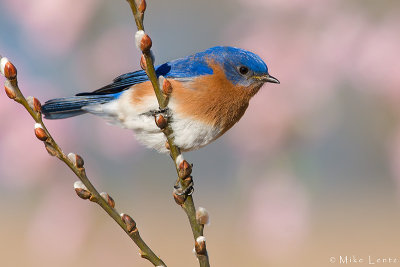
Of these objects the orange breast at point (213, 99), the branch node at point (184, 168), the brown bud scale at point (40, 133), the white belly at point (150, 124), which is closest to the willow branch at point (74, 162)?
the brown bud scale at point (40, 133)

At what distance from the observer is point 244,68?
3686 millimetres

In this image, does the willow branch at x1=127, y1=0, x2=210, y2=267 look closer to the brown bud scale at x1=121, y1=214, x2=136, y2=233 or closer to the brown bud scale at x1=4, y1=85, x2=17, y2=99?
the brown bud scale at x1=121, y1=214, x2=136, y2=233

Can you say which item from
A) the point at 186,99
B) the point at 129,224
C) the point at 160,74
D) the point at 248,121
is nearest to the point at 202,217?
the point at 129,224

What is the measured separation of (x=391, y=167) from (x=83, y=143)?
210 centimetres

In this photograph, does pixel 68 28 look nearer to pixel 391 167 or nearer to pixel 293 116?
pixel 293 116

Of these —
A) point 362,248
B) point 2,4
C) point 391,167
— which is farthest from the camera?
point 362,248

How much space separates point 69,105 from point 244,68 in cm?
104

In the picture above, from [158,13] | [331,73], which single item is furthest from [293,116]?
[158,13]

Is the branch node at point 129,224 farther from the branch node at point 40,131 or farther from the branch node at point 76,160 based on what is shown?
the branch node at point 40,131

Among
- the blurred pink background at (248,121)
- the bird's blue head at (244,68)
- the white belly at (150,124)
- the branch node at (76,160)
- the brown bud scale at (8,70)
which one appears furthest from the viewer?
the blurred pink background at (248,121)

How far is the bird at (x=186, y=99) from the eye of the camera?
325cm

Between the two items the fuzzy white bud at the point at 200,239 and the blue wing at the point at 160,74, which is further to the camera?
the blue wing at the point at 160,74

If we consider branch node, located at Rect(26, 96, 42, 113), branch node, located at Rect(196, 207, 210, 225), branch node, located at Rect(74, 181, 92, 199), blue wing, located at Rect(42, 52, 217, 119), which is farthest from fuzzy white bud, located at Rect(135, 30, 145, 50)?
blue wing, located at Rect(42, 52, 217, 119)

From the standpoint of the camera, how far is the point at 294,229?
4.12m
